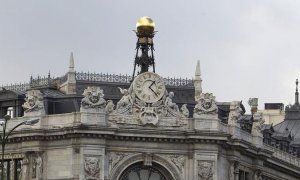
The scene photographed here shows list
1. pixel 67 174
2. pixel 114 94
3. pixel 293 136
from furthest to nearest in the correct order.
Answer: pixel 293 136, pixel 114 94, pixel 67 174

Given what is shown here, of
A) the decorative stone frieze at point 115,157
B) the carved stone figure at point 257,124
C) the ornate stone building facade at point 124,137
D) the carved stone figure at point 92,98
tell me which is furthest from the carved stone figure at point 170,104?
the carved stone figure at point 257,124

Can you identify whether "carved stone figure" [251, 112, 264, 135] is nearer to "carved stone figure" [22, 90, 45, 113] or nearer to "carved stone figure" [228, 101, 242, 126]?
"carved stone figure" [228, 101, 242, 126]

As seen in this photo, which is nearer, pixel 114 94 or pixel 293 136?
pixel 114 94

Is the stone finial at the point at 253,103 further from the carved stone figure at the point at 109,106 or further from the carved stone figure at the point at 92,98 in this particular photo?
the carved stone figure at the point at 92,98

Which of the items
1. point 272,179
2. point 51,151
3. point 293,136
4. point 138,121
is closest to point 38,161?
point 51,151

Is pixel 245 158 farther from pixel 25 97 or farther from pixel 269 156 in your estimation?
pixel 25 97

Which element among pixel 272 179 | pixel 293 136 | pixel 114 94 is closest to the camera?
pixel 114 94

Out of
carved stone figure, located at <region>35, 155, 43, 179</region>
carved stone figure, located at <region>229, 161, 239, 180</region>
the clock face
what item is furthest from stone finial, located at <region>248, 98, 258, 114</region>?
carved stone figure, located at <region>35, 155, 43, 179</region>

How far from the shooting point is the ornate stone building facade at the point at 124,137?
11444 centimetres

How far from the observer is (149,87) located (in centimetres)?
11700

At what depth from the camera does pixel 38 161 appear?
116 metres

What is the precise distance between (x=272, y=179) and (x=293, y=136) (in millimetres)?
21634

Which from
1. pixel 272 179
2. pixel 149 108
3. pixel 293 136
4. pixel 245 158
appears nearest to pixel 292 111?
pixel 293 136

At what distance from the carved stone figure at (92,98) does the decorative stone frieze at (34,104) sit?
3.87 m
